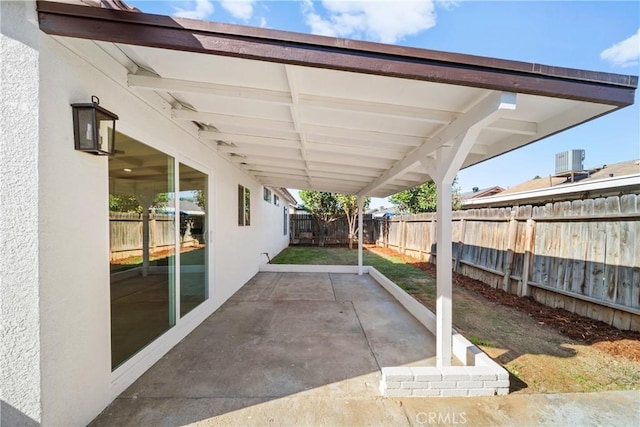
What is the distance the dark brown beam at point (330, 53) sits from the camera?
1.69m

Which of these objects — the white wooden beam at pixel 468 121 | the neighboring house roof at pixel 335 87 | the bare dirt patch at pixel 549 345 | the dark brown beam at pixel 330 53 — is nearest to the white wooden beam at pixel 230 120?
the neighboring house roof at pixel 335 87

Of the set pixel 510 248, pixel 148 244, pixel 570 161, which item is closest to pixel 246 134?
pixel 148 244

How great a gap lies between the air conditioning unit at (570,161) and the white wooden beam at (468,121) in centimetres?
1443

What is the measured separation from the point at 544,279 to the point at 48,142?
Result: 6.81m

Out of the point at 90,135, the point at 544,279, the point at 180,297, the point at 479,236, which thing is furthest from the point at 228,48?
the point at 479,236

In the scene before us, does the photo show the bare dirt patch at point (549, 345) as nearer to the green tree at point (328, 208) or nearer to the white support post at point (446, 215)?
the white support post at point (446, 215)

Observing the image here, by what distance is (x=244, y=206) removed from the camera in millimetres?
6664

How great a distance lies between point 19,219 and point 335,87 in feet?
7.96

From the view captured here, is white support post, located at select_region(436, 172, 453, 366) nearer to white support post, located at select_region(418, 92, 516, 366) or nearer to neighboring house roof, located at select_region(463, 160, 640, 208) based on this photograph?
white support post, located at select_region(418, 92, 516, 366)

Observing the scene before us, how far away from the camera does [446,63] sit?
6.21ft

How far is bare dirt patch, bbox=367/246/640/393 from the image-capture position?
106 inches

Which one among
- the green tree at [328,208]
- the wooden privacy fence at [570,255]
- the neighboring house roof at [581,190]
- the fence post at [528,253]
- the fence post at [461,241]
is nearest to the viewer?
the wooden privacy fence at [570,255]

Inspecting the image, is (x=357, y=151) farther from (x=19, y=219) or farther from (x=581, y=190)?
(x=581, y=190)

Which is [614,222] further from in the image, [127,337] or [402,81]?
[127,337]
